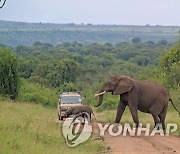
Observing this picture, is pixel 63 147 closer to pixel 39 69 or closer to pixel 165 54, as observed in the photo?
pixel 165 54

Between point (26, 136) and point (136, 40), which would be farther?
point (136, 40)

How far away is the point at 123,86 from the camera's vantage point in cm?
1702

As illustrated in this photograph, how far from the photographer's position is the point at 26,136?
12.0m

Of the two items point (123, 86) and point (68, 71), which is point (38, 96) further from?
point (68, 71)

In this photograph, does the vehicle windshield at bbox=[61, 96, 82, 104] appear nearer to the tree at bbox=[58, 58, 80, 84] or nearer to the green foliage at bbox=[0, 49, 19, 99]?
the green foliage at bbox=[0, 49, 19, 99]

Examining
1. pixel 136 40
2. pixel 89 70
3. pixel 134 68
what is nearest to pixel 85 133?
pixel 89 70

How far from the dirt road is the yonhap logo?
69 centimetres

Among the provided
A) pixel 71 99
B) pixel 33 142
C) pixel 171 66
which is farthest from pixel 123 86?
pixel 171 66

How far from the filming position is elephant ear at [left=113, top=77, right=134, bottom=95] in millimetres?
16969

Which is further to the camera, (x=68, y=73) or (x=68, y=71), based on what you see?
(x=68, y=71)

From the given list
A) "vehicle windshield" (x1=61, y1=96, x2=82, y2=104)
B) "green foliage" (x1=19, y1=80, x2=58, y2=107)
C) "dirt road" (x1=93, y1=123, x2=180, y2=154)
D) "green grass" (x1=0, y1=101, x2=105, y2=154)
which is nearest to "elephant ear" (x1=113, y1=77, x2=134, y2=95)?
"dirt road" (x1=93, y1=123, x2=180, y2=154)

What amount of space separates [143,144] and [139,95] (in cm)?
382

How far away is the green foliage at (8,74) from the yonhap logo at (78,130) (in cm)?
1465

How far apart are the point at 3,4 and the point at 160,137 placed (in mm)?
7604
